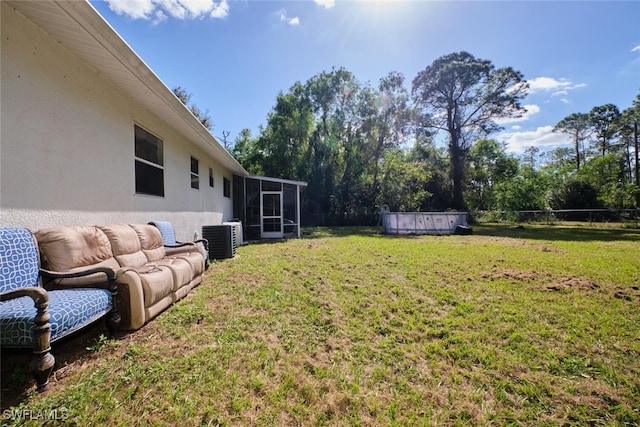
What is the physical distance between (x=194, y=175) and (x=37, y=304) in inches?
225

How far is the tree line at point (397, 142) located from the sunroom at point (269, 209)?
6.83 m

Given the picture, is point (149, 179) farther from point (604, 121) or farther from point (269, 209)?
point (604, 121)

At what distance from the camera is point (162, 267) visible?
283cm

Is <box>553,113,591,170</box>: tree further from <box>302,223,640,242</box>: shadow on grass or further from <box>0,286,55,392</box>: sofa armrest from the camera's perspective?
<box>0,286,55,392</box>: sofa armrest

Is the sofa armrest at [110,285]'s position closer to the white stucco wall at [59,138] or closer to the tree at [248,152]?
the white stucco wall at [59,138]

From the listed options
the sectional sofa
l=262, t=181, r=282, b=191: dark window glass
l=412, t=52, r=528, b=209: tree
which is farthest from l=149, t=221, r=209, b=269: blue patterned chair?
l=412, t=52, r=528, b=209: tree

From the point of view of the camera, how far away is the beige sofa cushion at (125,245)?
295 centimetres

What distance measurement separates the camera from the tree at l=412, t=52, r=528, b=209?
18875mm

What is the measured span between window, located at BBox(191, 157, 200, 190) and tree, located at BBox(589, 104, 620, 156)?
130 feet

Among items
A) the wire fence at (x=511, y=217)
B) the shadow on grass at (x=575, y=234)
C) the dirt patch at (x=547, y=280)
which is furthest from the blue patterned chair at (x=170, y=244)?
the wire fence at (x=511, y=217)

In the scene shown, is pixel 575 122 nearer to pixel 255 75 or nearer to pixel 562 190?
pixel 562 190

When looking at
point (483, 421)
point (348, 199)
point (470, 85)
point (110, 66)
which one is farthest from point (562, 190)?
point (110, 66)

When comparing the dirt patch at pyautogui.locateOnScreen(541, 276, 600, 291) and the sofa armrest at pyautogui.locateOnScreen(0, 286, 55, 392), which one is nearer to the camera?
the sofa armrest at pyautogui.locateOnScreen(0, 286, 55, 392)

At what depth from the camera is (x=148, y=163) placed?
445 cm
